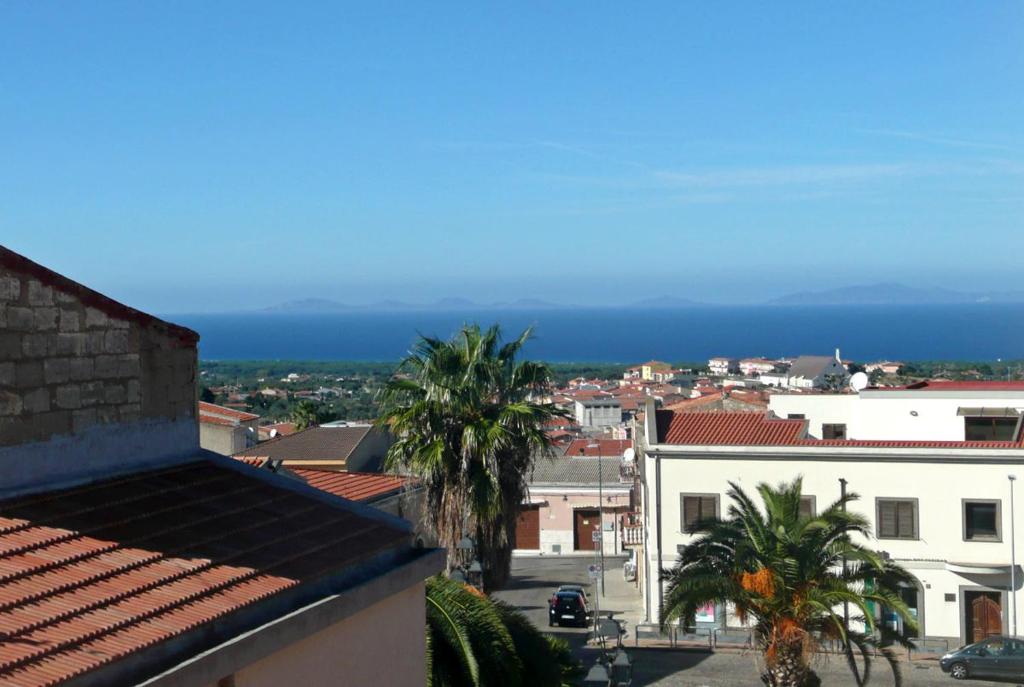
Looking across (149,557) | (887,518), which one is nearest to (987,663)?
(887,518)

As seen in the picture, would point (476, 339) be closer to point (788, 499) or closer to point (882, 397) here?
point (788, 499)

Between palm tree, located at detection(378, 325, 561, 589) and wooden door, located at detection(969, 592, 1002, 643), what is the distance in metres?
16.7

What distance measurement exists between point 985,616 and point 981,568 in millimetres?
1440

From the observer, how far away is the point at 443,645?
11883 mm

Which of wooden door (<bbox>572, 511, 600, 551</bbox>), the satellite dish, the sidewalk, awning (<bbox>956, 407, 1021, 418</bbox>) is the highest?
the satellite dish

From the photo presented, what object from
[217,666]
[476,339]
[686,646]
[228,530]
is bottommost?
[686,646]

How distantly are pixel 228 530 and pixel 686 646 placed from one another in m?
20.6

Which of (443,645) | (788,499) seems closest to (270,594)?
(443,645)

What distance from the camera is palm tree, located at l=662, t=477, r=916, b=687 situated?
17.7 m

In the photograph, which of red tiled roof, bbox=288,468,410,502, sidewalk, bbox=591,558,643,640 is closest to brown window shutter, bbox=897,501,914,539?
sidewalk, bbox=591,558,643,640

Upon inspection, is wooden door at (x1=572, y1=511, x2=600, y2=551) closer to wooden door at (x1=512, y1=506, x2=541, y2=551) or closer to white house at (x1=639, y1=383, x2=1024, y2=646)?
wooden door at (x1=512, y1=506, x2=541, y2=551)

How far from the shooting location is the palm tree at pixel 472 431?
742 inches

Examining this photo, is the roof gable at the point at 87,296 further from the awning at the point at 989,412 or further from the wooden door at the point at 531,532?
the wooden door at the point at 531,532

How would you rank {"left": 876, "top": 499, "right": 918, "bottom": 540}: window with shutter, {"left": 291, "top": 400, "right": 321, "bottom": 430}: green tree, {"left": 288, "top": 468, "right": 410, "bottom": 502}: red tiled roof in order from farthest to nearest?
{"left": 291, "top": 400, "right": 321, "bottom": 430}: green tree, {"left": 876, "top": 499, "right": 918, "bottom": 540}: window with shutter, {"left": 288, "top": 468, "right": 410, "bottom": 502}: red tiled roof
